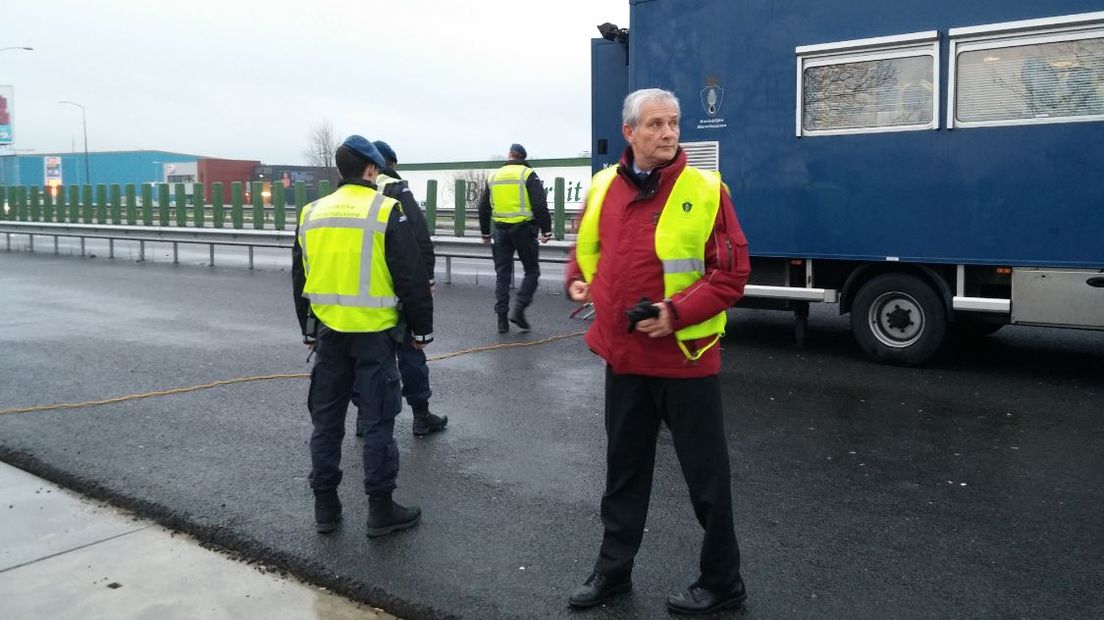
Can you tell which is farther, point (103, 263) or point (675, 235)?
point (103, 263)

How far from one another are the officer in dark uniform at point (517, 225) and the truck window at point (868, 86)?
3161mm

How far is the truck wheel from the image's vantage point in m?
8.03

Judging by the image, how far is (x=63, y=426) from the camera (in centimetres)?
641

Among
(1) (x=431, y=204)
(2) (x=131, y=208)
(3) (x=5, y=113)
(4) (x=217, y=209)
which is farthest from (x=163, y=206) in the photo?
(3) (x=5, y=113)

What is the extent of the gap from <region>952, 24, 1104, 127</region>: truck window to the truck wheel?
1399mm

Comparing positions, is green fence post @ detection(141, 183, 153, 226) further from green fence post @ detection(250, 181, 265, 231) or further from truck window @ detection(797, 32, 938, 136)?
truck window @ detection(797, 32, 938, 136)

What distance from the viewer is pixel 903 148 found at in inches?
313

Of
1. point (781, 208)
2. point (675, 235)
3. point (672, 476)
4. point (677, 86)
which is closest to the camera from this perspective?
point (675, 235)

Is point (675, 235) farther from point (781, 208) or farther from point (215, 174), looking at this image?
point (215, 174)

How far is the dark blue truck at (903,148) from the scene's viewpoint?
23.9 ft

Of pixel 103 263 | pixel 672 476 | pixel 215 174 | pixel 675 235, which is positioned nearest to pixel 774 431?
pixel 672 476

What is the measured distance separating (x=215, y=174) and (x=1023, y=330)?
70676 millimetres

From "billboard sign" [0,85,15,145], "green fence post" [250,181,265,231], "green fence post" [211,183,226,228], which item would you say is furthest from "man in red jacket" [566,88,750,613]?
"billboard sign" [0,85,15,145]

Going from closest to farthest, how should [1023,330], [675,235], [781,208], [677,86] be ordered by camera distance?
1. [675,235]
2. [781,208]
3. [677,86]
4. [1023,330]
